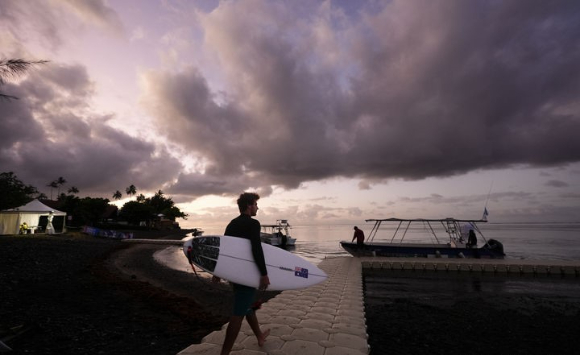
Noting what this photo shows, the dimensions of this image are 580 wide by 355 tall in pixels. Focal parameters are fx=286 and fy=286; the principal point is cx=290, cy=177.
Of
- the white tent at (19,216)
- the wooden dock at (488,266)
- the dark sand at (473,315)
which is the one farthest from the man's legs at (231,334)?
the white tent at (19,216)

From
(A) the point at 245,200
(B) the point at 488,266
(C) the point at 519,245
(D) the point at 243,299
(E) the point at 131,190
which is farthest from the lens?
(E) the point at 131,190

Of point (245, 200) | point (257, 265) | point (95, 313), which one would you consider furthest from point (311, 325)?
point (95, 313)

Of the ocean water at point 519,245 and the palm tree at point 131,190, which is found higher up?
the palm tree at point 131,190

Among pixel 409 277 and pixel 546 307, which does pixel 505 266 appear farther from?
pixel 546 307

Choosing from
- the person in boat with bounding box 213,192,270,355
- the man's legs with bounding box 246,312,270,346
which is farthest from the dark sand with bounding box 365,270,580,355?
the person in boat with bounding box 213,192,270,355

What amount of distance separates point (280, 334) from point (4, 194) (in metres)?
35.6

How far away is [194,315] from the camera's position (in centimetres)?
835

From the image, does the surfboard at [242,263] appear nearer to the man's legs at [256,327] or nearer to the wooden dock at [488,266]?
the man's legs at [256,327]

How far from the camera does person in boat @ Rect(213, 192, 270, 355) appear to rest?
3.92m

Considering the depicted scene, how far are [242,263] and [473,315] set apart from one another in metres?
10.0

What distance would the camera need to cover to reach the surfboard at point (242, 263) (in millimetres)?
4430

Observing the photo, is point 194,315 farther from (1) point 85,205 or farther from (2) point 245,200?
(1) point 85,205

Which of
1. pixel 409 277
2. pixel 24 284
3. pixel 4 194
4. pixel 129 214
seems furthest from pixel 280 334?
pixel 129 214

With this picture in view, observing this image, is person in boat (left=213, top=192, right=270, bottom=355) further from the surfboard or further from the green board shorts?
the surfboard
